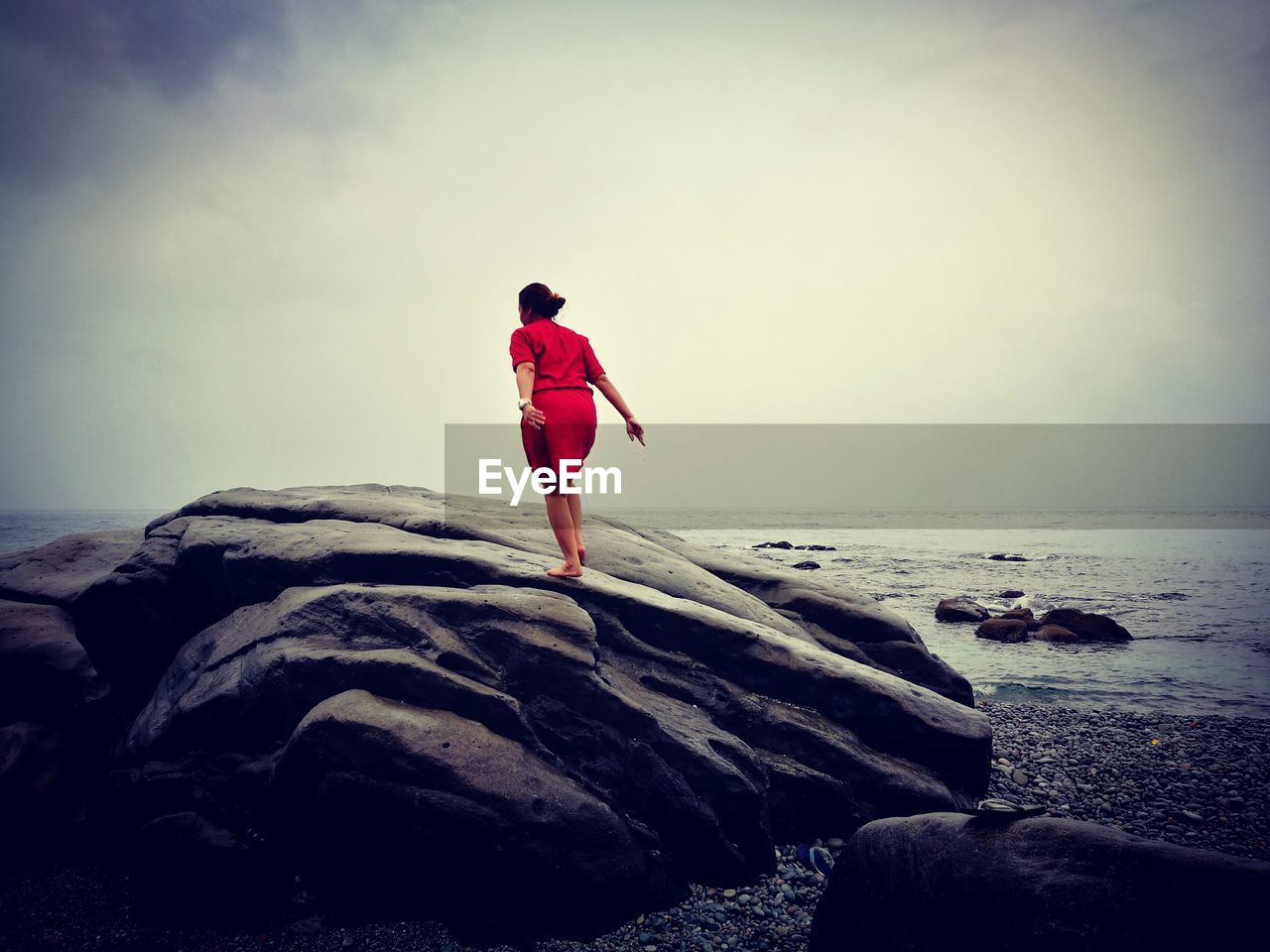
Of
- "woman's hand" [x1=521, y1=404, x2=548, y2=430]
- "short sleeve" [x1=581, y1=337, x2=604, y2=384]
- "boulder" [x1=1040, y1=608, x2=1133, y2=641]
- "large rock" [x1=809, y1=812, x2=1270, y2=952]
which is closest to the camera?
"large rock" [x1=809, y1=812, x2=1270, y2=952]

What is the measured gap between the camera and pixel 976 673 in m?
13.6

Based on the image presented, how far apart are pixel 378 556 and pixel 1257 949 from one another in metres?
7.30

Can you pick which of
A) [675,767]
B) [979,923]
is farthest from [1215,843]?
[675,767]

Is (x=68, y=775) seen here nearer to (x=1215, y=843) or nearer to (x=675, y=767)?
(x=675, y=767)

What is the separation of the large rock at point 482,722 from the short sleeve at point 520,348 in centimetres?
231

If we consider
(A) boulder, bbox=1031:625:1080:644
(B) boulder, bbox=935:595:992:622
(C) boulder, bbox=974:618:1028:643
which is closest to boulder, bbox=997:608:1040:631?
(C) boulder, bbox=974:618:1028:643

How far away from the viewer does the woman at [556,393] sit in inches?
266

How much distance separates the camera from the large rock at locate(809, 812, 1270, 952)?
3.26m

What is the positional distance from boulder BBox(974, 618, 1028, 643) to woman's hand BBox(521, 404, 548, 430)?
15.1 m

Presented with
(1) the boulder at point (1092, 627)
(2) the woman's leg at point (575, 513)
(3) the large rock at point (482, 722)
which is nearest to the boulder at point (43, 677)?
(3) the large rock at point (482, 722)

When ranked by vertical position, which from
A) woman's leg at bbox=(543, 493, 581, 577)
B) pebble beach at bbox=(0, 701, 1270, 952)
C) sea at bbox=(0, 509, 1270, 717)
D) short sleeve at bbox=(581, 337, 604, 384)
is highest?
short sleeve at bbox=(581, 337, 604, 384)

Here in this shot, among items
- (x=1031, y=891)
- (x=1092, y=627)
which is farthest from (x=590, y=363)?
(x=1092, y=627)

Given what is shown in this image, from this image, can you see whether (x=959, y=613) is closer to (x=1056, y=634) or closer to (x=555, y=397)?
(x=1056, y=634)

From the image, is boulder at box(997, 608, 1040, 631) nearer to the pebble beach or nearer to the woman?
the pebble beach
